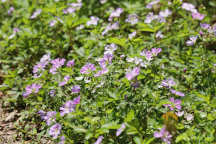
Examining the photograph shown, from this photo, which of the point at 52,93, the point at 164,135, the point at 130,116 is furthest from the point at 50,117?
the point at 164,135

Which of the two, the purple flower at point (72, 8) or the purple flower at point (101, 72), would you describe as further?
the purple flower at point (72, 8)

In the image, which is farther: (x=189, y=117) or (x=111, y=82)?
(x=111, y=82)

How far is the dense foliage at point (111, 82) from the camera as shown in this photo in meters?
2.14

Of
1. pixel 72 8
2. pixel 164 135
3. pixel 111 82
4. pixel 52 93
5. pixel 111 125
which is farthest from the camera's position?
pixel 72 8

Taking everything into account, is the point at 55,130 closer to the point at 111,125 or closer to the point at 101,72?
the point at 111,125

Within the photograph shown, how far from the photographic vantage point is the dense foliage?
2143mm

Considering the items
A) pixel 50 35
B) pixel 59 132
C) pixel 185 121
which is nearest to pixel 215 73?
pixel 185 121

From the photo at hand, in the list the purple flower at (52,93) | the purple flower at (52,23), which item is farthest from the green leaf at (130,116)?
the purple flower at (52,23)

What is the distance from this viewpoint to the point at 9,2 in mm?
4551

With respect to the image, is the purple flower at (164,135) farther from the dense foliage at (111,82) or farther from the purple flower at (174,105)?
the purple flower at (174,105)

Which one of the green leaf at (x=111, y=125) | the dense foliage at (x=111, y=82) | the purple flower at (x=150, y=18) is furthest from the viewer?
the purple flower at (x=150, y=18)

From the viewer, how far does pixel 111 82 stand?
7.70 feet

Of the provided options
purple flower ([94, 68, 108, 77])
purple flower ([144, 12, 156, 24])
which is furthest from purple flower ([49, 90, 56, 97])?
purple flower ([144, 12, 156, 24])

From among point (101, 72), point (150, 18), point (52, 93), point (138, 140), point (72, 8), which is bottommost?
point (138, 140)
